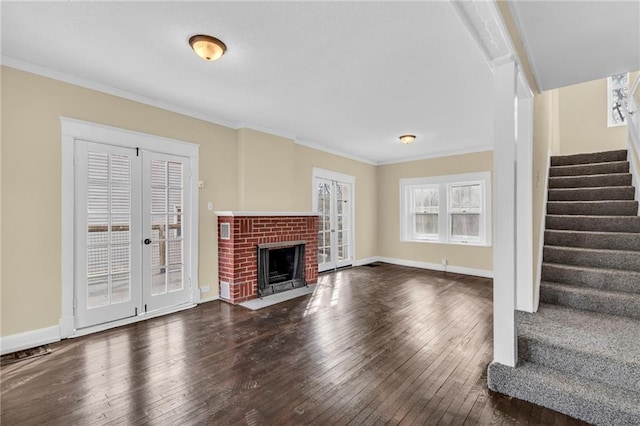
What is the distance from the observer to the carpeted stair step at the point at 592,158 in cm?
402

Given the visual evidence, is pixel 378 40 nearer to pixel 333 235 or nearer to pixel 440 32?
pixel 440 32

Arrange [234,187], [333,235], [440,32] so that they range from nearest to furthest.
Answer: [440,32], [234,187], [333,235]

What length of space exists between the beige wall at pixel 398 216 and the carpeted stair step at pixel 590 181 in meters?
1.79

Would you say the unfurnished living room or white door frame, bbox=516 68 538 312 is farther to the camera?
white door frame, bbox=516 68 538 312

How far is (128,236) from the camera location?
3459 millimetres

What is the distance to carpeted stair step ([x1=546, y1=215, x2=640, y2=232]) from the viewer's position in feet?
10.3

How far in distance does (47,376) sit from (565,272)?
4.69 metres

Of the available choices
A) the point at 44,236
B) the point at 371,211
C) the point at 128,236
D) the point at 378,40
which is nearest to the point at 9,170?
the point at 44,236

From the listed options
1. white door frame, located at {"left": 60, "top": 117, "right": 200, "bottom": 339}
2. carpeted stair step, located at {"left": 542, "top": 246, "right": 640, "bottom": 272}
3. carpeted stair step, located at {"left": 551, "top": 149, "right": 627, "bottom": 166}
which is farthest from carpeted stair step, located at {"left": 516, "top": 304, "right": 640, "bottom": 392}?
white door frame, located at {"left": 60, "top": 117, "right": 200, "bottom": 339}

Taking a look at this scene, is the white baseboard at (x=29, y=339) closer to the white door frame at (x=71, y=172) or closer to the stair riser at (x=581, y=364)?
the white door frame at (x=71, y=172)

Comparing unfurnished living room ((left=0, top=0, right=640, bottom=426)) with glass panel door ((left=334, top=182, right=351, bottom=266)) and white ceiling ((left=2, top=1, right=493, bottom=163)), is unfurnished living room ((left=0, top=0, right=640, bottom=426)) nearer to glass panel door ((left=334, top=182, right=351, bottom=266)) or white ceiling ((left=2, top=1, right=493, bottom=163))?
white ceiling ((left=2, top=1, right=493, bottom=163))

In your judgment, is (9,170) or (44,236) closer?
(9,170)

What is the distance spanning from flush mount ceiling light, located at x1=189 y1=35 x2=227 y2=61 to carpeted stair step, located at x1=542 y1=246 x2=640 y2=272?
3849mm

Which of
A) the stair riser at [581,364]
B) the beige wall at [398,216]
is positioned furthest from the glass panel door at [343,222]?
the stair riser at [581,364]
